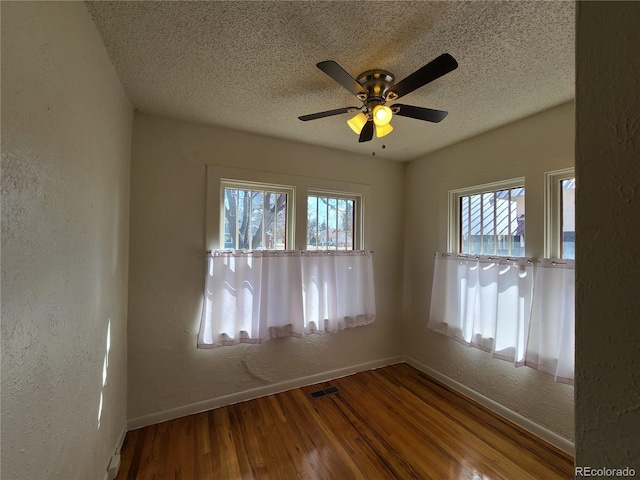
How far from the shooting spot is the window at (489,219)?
2.13 meters

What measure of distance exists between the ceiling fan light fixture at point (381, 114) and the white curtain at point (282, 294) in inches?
54.0

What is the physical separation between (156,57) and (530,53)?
195cm

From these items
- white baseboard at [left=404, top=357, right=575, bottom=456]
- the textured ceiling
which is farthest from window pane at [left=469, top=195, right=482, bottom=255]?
white baseboard at [left=404, top=357, right=575, bottom=456]

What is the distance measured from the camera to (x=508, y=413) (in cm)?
203

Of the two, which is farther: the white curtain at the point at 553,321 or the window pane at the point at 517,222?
the window pane at the point at 517,222

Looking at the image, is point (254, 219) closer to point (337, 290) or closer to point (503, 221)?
point (337, 290)

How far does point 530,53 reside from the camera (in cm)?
130

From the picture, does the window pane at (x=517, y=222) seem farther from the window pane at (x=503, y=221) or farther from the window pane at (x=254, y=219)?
the window pane at (x=254, y=219)

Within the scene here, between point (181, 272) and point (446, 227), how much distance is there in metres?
2.49

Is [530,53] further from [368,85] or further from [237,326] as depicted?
[237,326]

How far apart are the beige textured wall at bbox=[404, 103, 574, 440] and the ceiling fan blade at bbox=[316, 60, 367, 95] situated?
146cm

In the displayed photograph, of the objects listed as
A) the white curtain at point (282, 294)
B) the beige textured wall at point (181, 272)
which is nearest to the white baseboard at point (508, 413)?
the white curtain at point (282, 294)

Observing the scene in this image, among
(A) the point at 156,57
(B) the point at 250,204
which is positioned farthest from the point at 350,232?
(A) the point at 156,57
